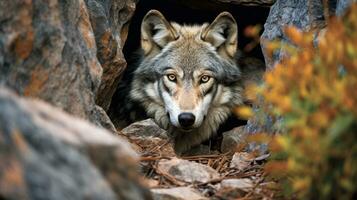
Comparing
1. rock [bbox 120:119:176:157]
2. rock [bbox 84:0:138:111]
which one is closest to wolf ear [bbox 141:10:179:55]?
Answer: rock [bbox 84:0:138:111]

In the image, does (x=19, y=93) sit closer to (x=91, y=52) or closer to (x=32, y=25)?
(x=32, y=25)

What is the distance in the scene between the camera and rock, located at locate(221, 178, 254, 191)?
4598 millimetres

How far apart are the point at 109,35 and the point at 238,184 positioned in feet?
8.19

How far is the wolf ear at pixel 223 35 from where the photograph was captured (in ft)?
24.8

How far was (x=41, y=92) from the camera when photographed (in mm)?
4309

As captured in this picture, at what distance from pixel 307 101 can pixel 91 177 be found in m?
1.13

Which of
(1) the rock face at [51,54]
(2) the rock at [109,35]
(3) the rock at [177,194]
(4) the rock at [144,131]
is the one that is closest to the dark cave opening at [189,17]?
(2) the rock at [109,35]

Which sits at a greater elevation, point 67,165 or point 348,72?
point 348,72

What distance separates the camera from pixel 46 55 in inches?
172

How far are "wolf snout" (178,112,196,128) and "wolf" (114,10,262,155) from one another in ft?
0.53

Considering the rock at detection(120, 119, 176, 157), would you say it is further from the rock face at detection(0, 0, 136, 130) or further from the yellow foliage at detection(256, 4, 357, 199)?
the yellow foliage at detection(256, 4, 357, 199)

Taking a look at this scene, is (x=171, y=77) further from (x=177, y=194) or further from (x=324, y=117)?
(x=324, y=117)

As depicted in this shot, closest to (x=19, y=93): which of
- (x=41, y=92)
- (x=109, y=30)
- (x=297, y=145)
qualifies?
A: (x=41, y=92)

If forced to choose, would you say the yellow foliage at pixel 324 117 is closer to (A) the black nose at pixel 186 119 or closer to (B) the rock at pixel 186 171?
(B) the rock at pixel 186 171
